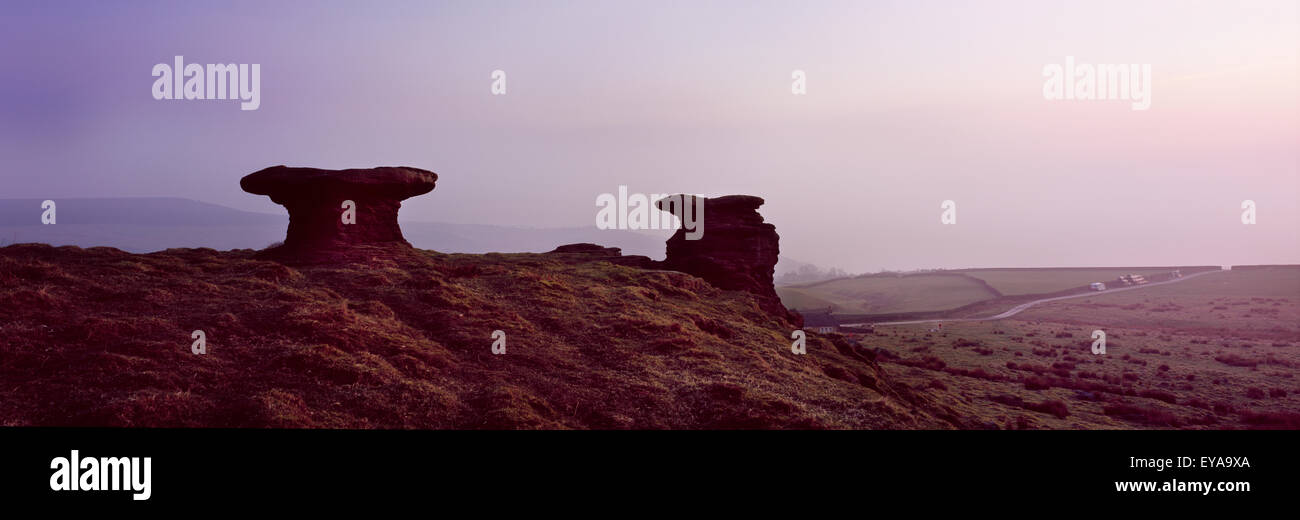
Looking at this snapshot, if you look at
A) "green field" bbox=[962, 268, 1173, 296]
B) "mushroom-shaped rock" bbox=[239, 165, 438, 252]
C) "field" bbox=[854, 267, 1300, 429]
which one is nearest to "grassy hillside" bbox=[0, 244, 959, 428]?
"mushroom-shaped rock" bbox=[239, 165, 438, 252]

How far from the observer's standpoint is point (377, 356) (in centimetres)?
1694

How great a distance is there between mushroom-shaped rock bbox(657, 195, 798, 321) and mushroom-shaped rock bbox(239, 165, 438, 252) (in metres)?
19.0

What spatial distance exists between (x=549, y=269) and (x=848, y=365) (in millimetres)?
17430

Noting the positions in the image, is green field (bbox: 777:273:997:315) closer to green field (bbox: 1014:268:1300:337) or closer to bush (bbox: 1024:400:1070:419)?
green field (bbox: 1014:268:1300:337)

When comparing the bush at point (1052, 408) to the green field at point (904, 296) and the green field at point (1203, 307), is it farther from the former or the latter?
the green field at point (904, 296)

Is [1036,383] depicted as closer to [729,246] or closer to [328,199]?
[729,246]

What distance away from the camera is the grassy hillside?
44.1 ft

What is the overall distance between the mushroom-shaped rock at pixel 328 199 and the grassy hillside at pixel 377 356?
2.93m
